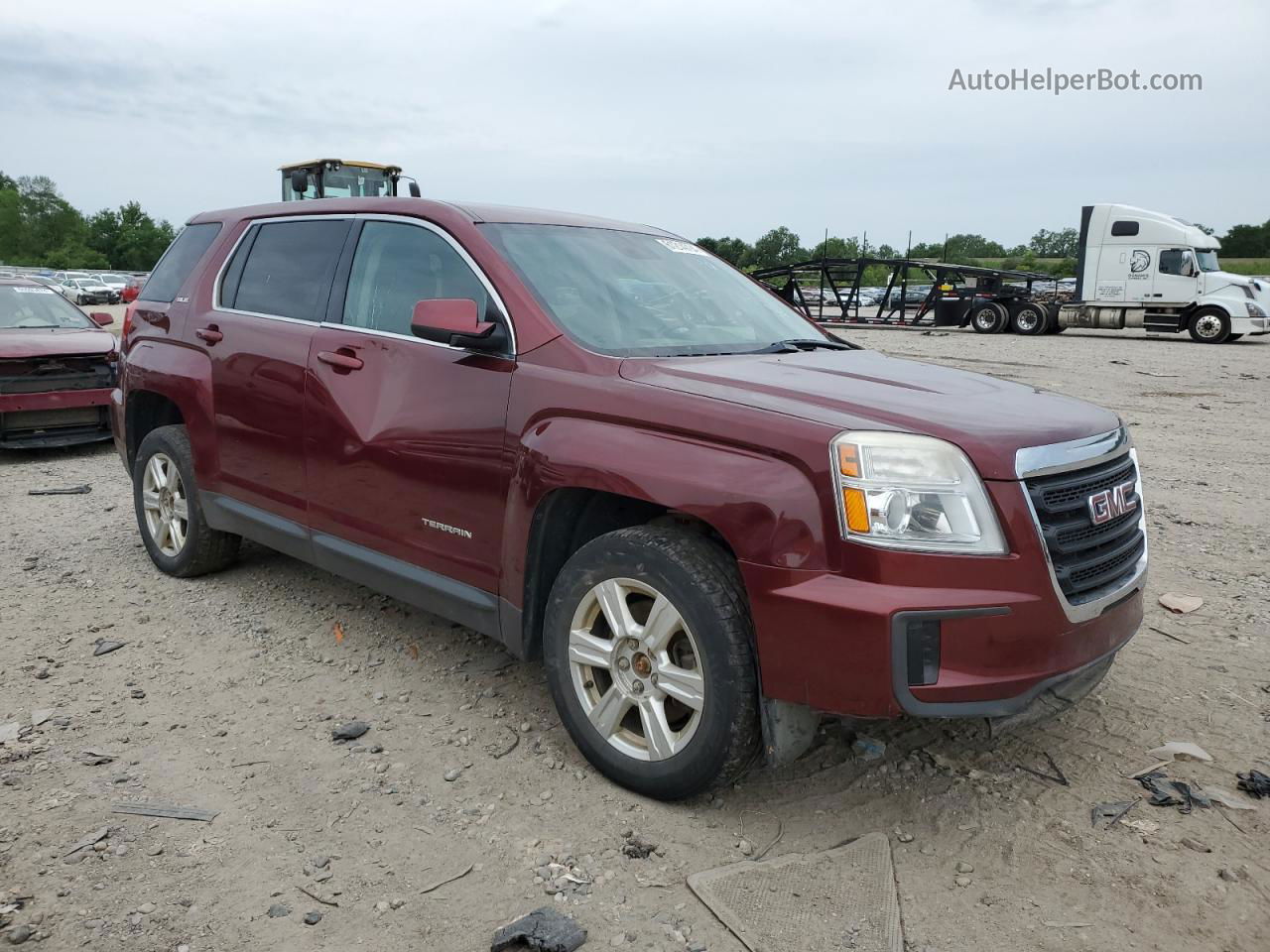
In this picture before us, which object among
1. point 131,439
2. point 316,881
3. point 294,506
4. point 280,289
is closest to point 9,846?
point 316,881

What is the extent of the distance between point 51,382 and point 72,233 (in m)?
127

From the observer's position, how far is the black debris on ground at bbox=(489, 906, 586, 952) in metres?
2.46

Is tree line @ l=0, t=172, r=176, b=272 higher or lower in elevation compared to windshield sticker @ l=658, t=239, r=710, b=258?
higher

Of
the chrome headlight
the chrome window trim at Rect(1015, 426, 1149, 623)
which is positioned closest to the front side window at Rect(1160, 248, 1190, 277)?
the chrome window trim at Rect(1015, 426, 1149, 623)

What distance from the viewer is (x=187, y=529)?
5.15 meters

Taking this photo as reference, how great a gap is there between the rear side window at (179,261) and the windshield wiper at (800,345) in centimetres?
303

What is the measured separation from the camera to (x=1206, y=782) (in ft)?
10.7

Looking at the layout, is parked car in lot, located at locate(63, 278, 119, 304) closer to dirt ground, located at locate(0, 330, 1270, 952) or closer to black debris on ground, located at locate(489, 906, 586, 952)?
dirt ground, located at locate(0, 330, 1270, 952)

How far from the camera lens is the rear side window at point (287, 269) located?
4.30m

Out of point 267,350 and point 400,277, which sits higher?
point 400,277

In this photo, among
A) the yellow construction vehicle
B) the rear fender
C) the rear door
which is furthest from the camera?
the yellow construction vehicle

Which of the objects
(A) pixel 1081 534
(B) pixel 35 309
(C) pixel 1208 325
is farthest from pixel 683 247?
(C) pixel 1208 325

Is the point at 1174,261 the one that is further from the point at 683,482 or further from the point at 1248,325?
the point at 683,482

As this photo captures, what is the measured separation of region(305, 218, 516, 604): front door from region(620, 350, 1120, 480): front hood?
67 centimetres
